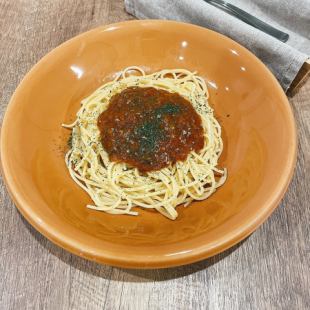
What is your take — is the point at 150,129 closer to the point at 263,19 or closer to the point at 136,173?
the point at 136,173

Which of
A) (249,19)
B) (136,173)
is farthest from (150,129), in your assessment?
(249,19)

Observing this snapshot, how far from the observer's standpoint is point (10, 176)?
6.80ft

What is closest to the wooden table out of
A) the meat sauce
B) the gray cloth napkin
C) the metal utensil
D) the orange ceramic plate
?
the orange ceramic plate

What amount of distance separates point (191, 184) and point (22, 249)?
3.76ft

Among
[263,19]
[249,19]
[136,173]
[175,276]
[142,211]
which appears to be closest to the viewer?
[175,276]

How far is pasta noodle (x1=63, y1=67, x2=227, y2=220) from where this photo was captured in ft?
7.75

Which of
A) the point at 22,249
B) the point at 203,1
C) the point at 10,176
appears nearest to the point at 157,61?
the point at 203,1

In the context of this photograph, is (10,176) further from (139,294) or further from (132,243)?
(139,294)

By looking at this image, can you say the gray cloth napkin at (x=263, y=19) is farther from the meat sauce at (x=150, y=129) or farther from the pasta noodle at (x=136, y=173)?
the meat sauce at (x=150, y=129)

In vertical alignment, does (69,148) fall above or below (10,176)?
below

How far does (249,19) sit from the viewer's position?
10.1ft

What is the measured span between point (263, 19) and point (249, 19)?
0.21 m

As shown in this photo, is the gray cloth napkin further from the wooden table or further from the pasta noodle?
the wooden table

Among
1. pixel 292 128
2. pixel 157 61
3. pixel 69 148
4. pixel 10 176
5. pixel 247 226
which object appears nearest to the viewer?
pixel 247 226
